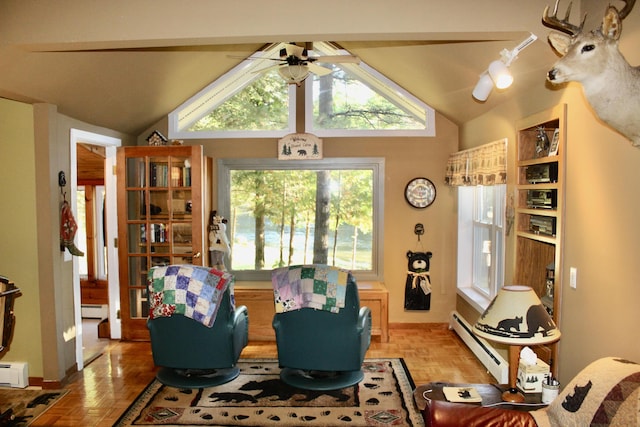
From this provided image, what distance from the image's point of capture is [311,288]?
11.8ft

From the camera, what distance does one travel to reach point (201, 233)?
5.07 m

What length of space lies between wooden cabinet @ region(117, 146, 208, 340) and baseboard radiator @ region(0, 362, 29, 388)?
4.06 feet

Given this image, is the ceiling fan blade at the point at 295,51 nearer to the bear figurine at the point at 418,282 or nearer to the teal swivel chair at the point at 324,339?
the teal swivel chair at the point at 324,339

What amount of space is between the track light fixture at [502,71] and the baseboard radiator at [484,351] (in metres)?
1.97

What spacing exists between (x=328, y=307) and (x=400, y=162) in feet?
8.14

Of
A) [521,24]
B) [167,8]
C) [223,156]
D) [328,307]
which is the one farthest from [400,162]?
[167,8]

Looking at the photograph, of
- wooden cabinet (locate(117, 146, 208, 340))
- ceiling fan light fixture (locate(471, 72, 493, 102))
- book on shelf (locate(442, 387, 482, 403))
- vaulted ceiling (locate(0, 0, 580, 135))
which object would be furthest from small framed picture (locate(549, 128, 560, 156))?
wooden cabinet (locate(117, 146, 208, 340))

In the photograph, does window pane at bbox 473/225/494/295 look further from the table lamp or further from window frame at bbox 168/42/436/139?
the table lamp

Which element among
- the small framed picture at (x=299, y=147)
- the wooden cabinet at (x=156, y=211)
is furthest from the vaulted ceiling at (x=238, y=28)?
the small framed picture at (x=299, y=147)

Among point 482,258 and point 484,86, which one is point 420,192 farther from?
point 484,86

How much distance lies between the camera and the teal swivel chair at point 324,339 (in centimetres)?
363

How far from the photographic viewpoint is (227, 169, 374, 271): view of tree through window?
18.5 ft

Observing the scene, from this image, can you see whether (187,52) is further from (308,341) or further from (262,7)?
(308,341)

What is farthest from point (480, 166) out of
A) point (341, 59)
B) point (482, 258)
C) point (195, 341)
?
point (195, 341)
